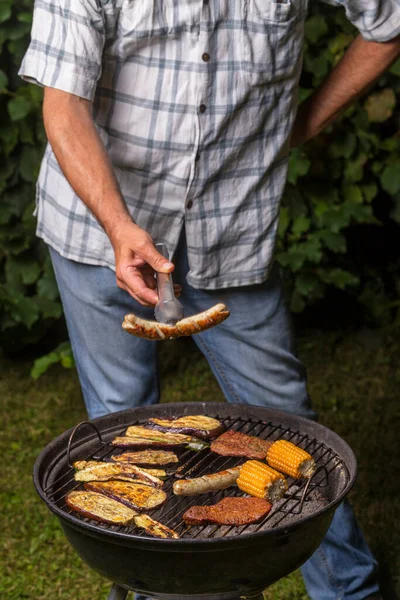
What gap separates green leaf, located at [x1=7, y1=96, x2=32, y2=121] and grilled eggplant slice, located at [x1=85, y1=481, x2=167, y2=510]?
2465mm

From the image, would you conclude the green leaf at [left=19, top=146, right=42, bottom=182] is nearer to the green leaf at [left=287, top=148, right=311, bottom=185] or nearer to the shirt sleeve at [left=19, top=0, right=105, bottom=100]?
the green leaf at [left=287, top=148, right=311, bottom=185]

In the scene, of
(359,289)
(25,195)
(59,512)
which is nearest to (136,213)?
(59,512)

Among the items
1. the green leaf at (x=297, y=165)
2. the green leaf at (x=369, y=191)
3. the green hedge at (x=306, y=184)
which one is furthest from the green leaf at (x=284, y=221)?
the green leaf at (x=369, y=191)

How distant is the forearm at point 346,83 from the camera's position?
8.09 feet

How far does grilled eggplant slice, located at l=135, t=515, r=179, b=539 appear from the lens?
1649 mm

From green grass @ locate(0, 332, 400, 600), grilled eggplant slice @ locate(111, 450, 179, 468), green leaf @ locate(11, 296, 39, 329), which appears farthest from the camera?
green leaf @ locate(11, 296, 39, 329)

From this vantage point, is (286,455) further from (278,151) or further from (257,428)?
(278,151)

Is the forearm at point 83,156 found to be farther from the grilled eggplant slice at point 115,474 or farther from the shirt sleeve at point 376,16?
the shirt sleeve at point 376,16

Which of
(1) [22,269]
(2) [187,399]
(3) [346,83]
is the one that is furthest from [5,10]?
(2) [187,399]

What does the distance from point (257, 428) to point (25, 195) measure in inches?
95.6

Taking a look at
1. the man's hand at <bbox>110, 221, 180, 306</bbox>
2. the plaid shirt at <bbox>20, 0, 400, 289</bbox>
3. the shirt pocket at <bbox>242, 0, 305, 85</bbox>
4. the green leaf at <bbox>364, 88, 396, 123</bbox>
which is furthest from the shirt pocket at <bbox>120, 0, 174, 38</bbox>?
the green leaf at <bbox>364, 88, 396, 123</bbox>

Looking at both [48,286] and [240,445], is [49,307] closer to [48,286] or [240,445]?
[48,286]

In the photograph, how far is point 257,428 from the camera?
216 cm

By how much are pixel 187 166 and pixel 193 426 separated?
0.66 meters
